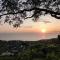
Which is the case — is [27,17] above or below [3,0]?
below

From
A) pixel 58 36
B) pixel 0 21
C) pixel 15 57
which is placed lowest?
pixel 58 36

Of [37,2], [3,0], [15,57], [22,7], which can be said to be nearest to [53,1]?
[37,2]

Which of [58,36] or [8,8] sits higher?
[8,8]

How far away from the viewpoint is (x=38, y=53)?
2388 cm

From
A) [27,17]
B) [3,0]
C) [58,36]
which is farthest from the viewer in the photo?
[58,36]

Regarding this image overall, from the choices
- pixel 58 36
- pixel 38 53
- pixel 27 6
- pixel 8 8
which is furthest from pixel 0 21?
pixel 58 36

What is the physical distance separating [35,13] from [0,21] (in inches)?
143

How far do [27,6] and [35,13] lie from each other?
1.24 metres

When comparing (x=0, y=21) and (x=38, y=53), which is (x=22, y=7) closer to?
(x=0, y=21)

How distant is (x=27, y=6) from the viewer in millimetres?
23172

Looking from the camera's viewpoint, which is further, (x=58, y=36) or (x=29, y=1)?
(x=58, y=36)

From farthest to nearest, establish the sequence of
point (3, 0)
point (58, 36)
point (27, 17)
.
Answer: point (58, 36) → point (27, 17) → point (3, 0)

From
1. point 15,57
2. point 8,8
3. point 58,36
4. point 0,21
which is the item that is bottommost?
point 58,36

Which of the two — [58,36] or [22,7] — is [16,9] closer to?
[22,7]
